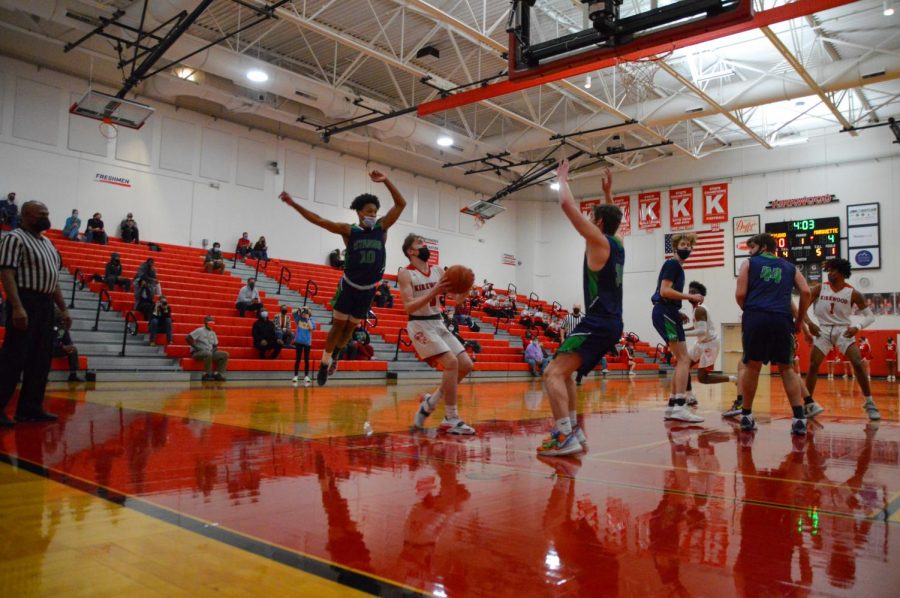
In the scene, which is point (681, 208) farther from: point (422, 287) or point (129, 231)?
point (422, 287)

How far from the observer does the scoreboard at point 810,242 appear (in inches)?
941

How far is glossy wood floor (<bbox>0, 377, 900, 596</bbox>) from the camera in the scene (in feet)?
6.15

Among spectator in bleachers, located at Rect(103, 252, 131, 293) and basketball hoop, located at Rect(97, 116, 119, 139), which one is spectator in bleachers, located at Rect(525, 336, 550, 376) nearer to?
spectator in bleachers, located at Rect(103, 252, 131, 293)

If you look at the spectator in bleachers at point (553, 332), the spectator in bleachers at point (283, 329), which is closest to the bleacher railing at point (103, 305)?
the spectator in bleachers at point (283, 329)

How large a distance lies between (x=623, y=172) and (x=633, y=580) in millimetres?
29258

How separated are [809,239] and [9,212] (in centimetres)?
2575

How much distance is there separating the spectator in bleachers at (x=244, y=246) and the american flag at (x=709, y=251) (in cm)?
1654

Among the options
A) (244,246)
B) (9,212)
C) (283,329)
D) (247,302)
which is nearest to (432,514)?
(283,329)

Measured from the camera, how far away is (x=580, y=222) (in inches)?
161

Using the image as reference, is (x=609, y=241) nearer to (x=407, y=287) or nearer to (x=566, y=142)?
(x=407, y=287)

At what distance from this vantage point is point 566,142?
22516 mm

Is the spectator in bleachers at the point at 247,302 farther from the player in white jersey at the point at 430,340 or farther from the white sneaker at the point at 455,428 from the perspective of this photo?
the white sneaker at the point at 455,428

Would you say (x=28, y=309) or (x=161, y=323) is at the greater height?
(x=161, y=323)

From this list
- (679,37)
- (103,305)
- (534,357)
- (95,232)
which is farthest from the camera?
(534,357)
